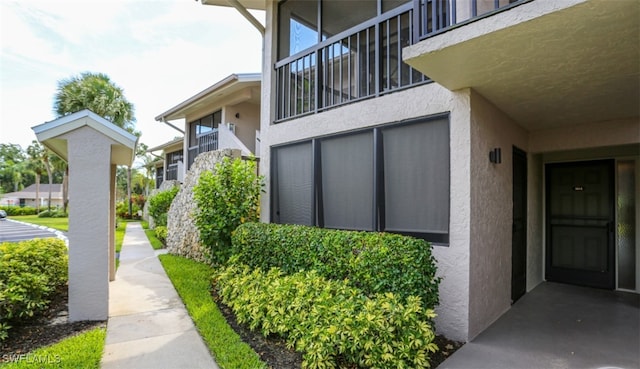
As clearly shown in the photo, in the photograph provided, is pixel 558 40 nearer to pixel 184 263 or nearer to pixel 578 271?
pixel 578 271

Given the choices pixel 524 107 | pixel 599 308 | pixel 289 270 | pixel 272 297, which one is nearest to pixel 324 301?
pixel 272 297

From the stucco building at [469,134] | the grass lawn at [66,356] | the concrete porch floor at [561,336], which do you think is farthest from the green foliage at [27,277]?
the concrete porch floor at [561,336]

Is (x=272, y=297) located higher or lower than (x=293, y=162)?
lower

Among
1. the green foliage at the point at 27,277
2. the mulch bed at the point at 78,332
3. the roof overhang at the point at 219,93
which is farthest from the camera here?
the roof overhang at the point at 219,93

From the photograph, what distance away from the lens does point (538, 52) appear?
121 inches

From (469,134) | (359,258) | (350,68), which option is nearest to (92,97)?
(350,68)

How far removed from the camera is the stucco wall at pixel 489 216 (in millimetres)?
4059

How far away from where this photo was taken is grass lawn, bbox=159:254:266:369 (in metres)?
3.46

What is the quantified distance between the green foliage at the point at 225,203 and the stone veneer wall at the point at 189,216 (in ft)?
5.65

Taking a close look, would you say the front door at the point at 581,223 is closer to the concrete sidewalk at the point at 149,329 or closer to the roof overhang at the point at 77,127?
the concrete sidewalk at the point at 149,329

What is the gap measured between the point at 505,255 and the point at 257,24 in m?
6.55

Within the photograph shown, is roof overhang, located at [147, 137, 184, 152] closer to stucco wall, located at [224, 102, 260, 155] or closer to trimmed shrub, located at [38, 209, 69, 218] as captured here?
stucco wall, located at [224, 102, 260, 155]

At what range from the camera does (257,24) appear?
7039mm

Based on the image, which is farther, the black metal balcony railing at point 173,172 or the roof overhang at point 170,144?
the roof overhang at point 170,144
